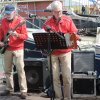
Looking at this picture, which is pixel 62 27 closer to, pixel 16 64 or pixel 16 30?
pixel 16 30

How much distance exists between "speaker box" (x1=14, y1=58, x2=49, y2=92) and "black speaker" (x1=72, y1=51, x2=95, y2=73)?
2.25 feet

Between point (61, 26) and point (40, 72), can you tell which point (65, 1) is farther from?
point (61, 26)

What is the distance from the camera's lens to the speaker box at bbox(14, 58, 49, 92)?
8.03 m

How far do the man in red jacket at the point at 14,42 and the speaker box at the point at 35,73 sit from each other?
1.73 ft

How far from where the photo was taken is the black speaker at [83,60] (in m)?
7.72

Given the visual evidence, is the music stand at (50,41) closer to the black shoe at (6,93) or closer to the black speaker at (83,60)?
the black speaker at (83,60)

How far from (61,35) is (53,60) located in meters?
0.73

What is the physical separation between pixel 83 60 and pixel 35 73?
111 cm

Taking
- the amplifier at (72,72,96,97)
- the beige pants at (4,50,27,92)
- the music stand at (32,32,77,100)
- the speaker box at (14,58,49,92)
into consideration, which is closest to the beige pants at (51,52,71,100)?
the music stand at (32,32,77,100)

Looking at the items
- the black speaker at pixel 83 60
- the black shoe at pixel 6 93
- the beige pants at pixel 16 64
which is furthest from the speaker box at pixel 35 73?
the black speaker at pixel 83 60

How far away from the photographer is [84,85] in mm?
7625

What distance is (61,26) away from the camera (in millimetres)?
6633

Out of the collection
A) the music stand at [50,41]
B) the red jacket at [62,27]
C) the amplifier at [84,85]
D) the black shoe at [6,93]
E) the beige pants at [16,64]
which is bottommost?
the black shoe at [6,93]

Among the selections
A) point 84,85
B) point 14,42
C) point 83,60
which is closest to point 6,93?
point 14,42
